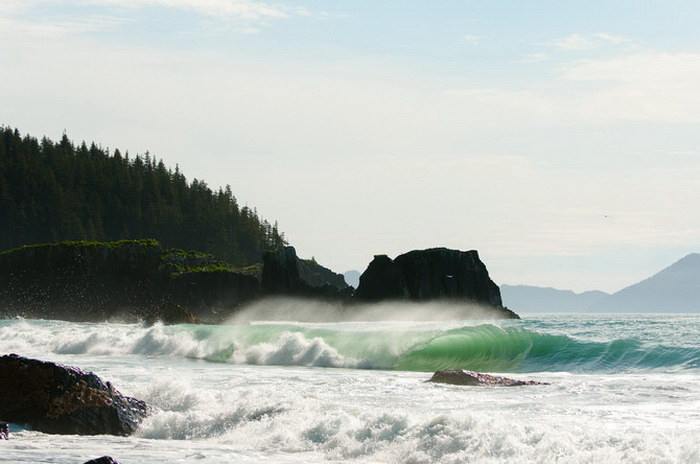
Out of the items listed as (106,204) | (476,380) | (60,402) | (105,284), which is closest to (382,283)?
(105,284)

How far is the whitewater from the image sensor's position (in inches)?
496

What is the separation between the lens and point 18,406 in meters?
14.4

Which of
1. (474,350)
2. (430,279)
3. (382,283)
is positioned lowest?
(474,350)

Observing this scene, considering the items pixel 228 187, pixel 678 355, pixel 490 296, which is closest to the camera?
pixel 678 355

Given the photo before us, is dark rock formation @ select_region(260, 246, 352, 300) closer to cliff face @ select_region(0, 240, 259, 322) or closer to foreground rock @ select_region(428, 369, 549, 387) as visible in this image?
cliff face @ select_region(0, 240, 259, 322)

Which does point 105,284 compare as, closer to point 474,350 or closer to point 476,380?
point 474,350

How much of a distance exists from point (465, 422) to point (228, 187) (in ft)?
440

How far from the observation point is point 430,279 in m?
87.2

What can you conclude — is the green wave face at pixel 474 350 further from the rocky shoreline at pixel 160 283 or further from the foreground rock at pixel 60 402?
the rocky shoreline at pixel 160 283

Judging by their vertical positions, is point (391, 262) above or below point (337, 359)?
above

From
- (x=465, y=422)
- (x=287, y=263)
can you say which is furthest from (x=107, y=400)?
(x=287, y=263)

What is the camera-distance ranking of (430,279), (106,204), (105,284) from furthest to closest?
(106,204), (430,279), (105,284)

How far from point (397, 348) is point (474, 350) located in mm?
2894

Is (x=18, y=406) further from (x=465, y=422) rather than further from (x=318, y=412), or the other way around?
(x=465, y=422)
